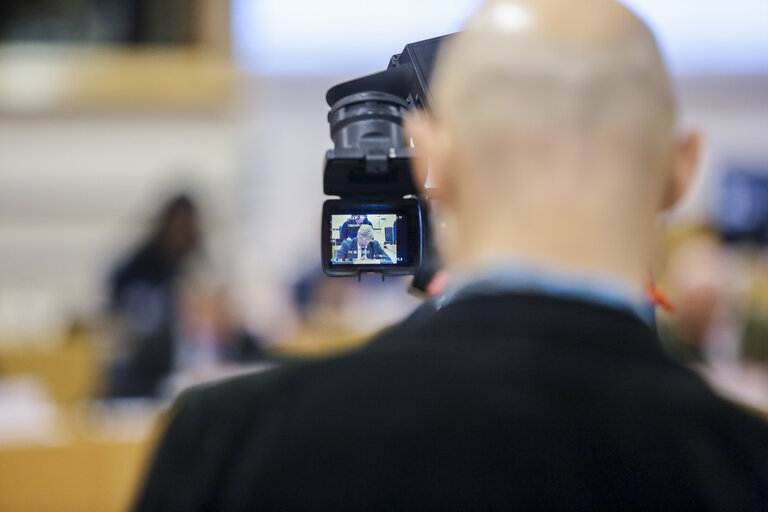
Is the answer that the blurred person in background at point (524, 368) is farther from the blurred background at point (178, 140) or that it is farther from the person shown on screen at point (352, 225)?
the blurred background at point (178, 140)

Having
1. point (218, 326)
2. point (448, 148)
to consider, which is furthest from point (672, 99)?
point (218, 326)

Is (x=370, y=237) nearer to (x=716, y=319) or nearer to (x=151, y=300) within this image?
(x=716, y=319)

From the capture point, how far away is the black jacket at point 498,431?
454 millimetres

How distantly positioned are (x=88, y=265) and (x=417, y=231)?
13.6 ft

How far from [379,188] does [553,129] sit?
0.43 feet

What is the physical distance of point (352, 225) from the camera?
58cm

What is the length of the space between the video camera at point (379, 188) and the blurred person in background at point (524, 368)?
6 centimetres

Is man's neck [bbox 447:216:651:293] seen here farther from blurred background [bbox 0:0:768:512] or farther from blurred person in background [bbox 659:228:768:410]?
blurred background [bbox 0:0:768:512]

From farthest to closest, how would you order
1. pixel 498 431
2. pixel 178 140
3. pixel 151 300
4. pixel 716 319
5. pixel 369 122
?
pixel 178 140 < pixel 151 300 < pixel 716 319 < pixel 369 122 < pixel 498 431

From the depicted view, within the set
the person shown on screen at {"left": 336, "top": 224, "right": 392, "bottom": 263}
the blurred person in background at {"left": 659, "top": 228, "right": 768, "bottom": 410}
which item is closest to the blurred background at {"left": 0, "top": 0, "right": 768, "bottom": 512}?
the blurred person in background at {"left": 659, "top": 228, "right": 768, "bottom": 410}

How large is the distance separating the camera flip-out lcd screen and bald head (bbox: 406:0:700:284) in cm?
6

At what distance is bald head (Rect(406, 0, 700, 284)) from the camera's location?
1.57 ft

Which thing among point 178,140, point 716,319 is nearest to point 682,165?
point 716,319

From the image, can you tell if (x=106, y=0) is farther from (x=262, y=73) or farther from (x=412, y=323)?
(x=412, y=323)
